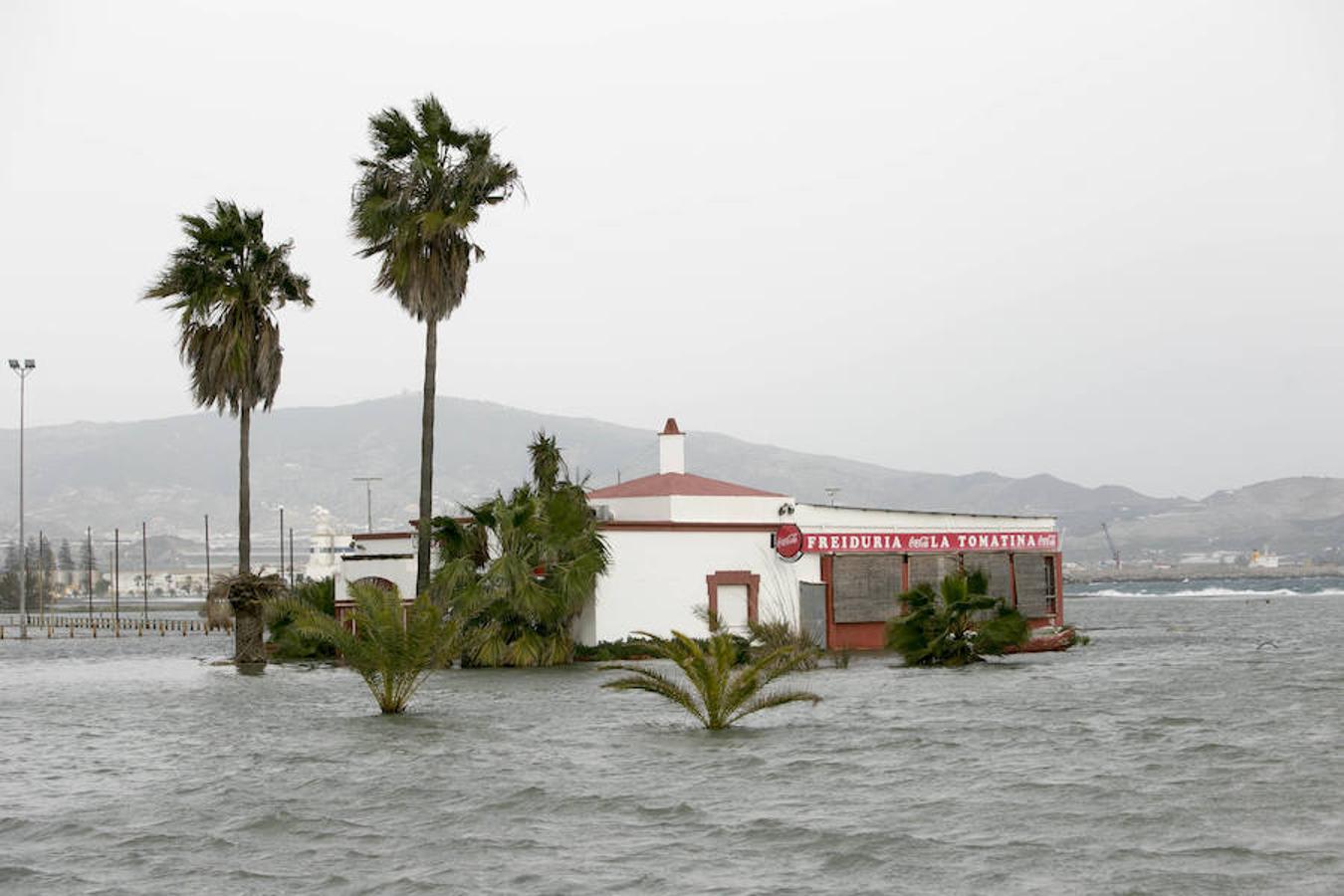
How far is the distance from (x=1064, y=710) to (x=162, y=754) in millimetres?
15622

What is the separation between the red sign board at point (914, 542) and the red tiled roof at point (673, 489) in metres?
2.12

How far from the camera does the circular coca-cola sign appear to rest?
54750mm

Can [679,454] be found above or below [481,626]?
above

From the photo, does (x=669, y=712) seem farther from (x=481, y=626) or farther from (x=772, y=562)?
(x=772, y=562)

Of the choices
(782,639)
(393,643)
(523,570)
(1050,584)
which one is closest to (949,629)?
(782,639)

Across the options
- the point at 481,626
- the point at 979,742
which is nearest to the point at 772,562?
the point at 481,626

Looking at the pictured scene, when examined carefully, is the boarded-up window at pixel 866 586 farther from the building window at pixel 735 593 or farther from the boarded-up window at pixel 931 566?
the building window at pixel 735 593

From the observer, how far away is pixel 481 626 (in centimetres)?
4756

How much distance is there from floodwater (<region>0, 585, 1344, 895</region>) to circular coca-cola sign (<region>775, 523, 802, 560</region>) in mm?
17254

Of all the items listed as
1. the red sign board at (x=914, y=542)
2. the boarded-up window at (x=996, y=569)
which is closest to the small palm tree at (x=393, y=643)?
the red sign board at (x=914, y=542)

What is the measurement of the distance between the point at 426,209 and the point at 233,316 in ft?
23.7

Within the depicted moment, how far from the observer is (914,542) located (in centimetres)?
5812

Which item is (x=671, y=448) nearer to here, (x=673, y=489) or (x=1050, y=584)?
(x=673, y=489)

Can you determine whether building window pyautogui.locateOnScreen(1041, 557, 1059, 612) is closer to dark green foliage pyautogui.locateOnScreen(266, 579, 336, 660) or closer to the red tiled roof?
the red tiled roof
